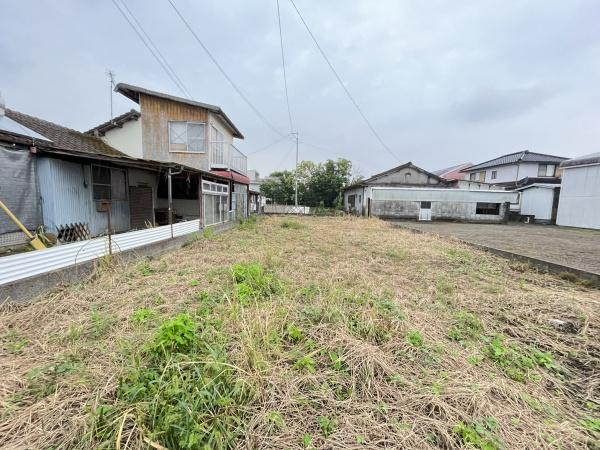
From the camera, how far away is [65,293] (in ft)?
10.8

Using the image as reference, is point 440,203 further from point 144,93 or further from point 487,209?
point 144,93

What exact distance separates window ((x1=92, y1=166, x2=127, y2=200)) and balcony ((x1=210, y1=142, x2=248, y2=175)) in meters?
4.04

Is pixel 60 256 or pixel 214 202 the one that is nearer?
pixel 60 256

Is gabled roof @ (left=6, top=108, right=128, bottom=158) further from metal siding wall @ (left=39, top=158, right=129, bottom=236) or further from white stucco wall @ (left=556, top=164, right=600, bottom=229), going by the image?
white stucco wall @ (left=556, top=164, right=600, bottom=229)

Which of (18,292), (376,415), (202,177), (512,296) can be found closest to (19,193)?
(18,292)

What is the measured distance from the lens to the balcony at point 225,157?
11.5m

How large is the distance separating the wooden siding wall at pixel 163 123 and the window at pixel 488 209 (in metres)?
18.4

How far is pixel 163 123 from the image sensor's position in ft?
36.5

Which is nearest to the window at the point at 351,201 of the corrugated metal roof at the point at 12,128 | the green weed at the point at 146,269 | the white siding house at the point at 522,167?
the white siding house at the point at 522,167

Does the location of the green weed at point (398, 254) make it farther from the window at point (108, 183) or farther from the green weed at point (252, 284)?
the window at point (108, 183)

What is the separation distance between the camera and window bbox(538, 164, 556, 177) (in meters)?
24.7

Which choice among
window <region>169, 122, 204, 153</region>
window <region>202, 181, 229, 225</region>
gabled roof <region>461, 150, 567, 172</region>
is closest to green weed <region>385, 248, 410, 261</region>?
window <region>202, 181, 229, 225</region>

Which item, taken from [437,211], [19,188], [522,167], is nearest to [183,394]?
[19,188]

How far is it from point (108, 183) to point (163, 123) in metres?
4.91
